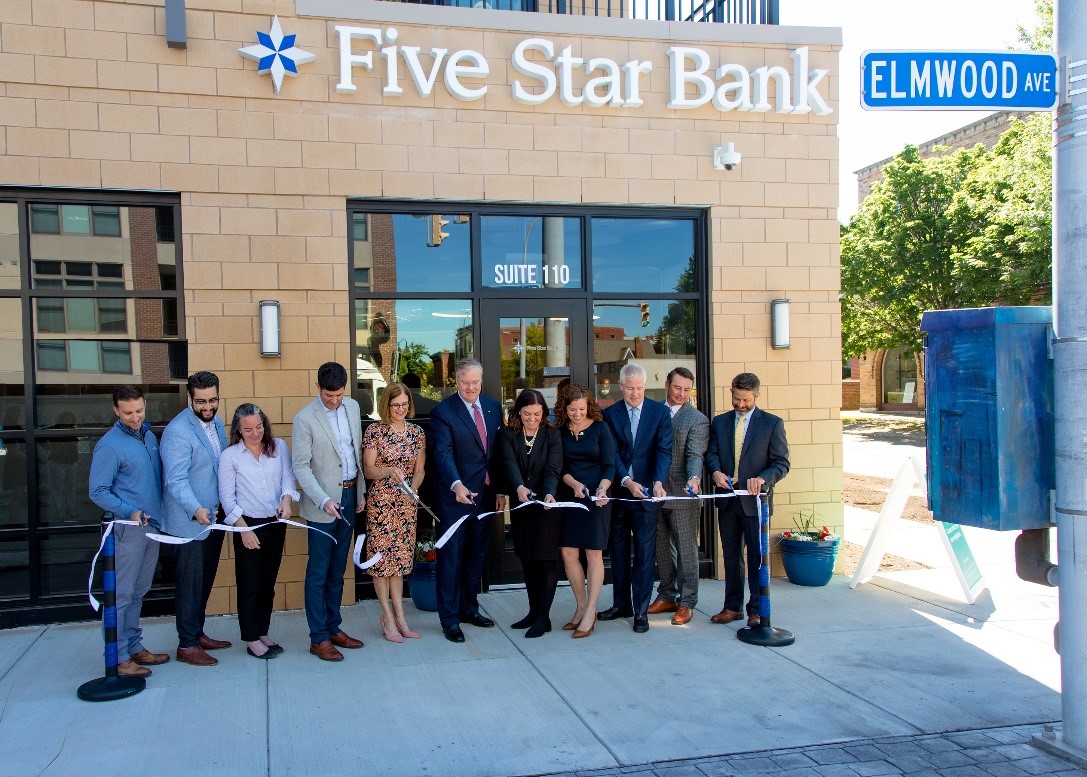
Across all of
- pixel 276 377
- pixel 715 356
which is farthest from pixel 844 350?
pixel 276 377

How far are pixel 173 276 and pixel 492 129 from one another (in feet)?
9.06

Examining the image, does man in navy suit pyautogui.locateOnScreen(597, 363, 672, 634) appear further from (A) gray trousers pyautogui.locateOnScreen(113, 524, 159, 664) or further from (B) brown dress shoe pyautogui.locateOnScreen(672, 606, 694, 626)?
(A) gray trousers pyautogui.locateOnScreen(113, 524, 159, 664)

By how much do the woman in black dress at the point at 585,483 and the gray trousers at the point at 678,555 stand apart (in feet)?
2.09

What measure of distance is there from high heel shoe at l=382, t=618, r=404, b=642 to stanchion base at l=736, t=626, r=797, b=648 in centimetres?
233

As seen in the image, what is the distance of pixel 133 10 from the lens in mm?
6824

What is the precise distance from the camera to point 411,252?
7480mm

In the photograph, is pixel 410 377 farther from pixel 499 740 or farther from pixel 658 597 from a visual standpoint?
pixel 499 740

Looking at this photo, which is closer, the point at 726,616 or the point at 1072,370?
the point at 1072,370

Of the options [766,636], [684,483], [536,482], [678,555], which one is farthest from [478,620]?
[766,636]

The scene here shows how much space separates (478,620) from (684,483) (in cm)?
181

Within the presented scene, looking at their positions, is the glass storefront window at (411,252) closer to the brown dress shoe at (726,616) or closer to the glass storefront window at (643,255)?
the glass storefront window at (643,255)

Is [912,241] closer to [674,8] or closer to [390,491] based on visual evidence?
[674,8]

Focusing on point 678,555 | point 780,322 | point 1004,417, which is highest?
point 780,322

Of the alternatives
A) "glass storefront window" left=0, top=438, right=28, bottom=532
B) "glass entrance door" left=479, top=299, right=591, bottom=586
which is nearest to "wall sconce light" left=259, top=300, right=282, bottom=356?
"glass entrance door" left=479, top=299, right=591, bottom=586
